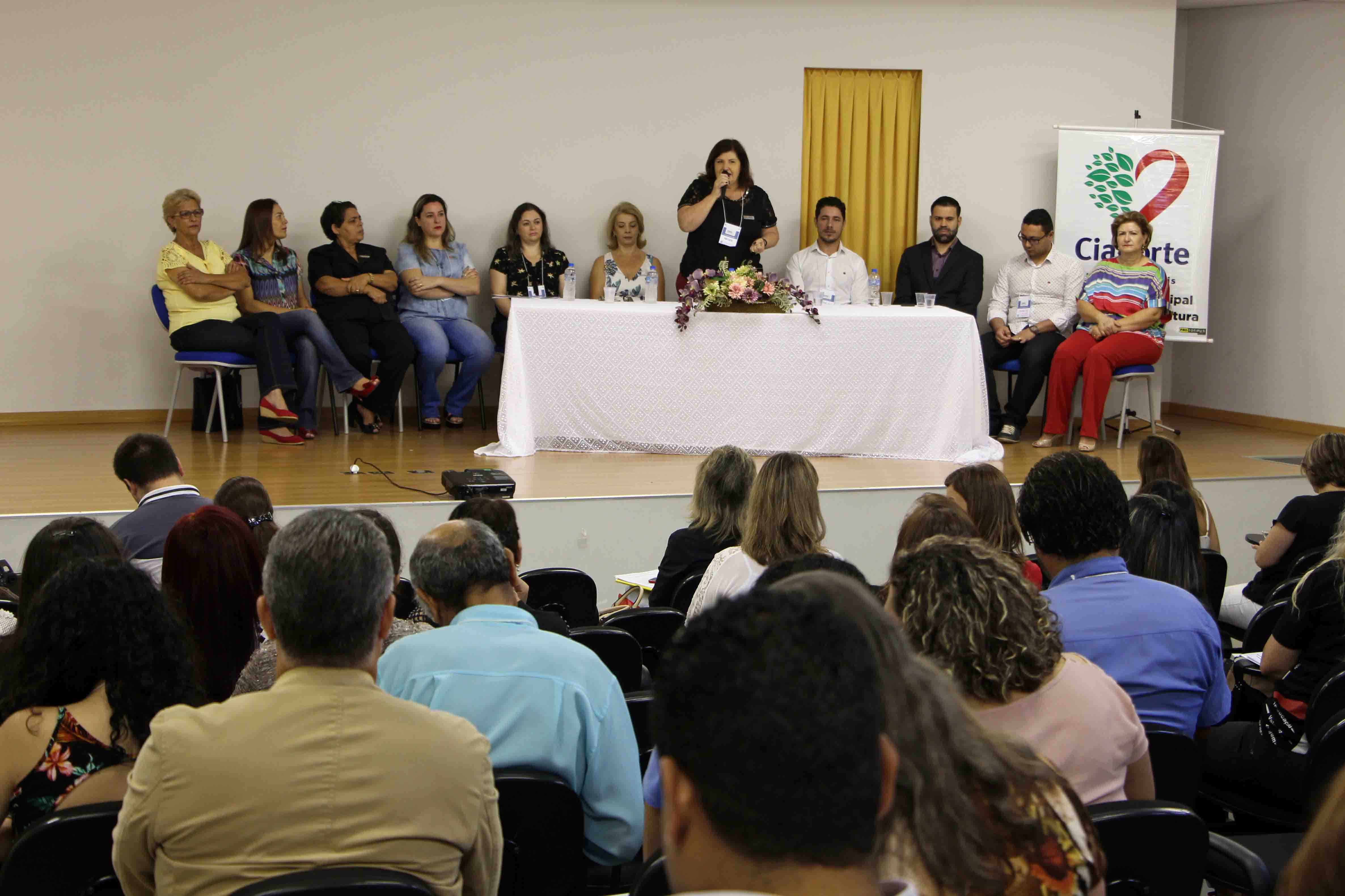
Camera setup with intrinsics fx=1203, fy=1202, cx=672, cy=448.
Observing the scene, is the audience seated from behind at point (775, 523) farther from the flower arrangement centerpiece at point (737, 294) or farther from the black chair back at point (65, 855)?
the flower arrangement centerpiece at point (737, 294)

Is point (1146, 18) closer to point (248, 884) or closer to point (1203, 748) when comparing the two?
point (1203, 748)

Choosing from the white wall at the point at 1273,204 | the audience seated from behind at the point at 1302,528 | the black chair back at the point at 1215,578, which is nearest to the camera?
the audience seated from behind at the point at 1302,528

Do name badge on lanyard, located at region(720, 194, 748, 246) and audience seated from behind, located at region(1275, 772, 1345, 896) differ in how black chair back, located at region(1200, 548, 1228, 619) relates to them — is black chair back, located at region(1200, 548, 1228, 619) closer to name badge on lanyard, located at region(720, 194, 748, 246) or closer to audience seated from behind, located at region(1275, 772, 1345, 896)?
audience seated from behind, located at region(1275, 772, 1345, 896)

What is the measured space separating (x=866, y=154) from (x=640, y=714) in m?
6.38

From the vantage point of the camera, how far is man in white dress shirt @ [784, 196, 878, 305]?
722 cm

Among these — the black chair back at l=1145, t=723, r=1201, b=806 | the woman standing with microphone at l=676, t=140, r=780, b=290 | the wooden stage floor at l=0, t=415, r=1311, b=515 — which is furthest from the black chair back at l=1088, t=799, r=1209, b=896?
the woman standing with microphone at l=676, t=140, r=780, b=290

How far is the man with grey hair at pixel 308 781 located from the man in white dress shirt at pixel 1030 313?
6030 millimetres

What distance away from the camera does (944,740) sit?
0.89 meters

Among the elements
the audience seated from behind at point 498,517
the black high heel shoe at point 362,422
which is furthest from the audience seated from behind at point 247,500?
the black high heel shoe at point 362,422

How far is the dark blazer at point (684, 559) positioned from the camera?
3109 mm

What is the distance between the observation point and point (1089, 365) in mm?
6656

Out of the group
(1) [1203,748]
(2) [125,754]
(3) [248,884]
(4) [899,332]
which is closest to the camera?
(3) [248,884]

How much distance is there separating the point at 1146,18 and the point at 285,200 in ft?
18.3

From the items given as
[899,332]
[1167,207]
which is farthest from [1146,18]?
[899,332]
